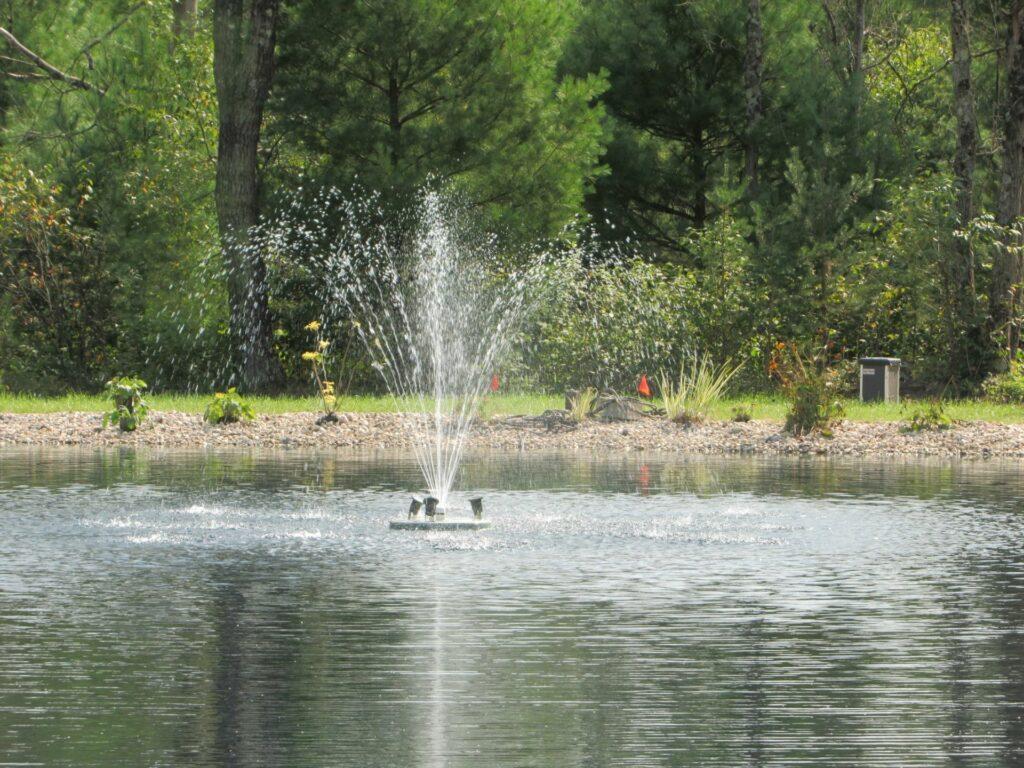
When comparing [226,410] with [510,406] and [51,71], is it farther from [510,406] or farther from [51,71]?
[51,71]

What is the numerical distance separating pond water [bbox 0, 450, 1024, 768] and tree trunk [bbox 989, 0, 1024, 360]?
10983 millimetres

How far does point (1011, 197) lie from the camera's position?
2708cm

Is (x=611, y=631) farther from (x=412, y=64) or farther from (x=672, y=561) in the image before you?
(x=412, y=64)

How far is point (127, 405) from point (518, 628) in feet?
44.9

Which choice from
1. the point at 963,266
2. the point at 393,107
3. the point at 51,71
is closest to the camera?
the point at 963,266

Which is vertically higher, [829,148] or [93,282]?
[829,148]

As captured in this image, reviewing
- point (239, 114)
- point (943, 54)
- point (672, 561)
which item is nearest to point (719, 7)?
point (239, 114)

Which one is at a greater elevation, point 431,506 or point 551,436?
point 551,436

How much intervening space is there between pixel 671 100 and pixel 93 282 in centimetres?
1163

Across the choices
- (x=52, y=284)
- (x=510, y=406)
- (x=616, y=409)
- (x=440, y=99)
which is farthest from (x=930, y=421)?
(x=52, y=284)

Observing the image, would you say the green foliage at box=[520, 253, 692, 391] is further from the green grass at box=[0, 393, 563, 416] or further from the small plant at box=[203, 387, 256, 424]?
the small plant at box=[203, 387, 256, 424]

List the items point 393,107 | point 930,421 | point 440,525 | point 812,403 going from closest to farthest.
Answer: point 440,525 < point 812,403 < point 930,421 < point 393,107

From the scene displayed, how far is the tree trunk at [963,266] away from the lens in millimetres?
26328

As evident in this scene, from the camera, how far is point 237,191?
27.8 meters
